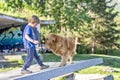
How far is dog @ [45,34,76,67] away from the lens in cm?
696

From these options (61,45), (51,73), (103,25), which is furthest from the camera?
(103,25)

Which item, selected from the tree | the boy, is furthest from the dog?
the tree

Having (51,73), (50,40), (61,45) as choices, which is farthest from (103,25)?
(51,73)

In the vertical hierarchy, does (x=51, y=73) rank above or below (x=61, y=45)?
below

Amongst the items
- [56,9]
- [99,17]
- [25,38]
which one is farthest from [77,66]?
[99,17]

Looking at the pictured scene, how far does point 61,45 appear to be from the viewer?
7238 mm

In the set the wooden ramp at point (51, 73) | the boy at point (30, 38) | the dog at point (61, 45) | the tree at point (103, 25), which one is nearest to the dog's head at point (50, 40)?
the dog at point (61, 45)

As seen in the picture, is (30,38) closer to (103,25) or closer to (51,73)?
(51,73)

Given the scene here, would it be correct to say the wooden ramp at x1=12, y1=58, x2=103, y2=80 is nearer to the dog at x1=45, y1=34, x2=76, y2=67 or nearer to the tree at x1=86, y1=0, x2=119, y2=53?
the dog at x1=45, y1=34, x2=76, y2=67

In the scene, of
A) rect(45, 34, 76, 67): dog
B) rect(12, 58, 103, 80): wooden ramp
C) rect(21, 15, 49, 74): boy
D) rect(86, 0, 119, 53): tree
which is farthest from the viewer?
rect(86, 0, 119, 53): tree

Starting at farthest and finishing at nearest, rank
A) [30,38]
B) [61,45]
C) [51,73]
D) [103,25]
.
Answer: [103,25], [61,45], [30,38], [51,73]

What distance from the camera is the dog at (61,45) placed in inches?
274

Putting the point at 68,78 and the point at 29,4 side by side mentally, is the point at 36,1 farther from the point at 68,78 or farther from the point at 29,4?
the point at 68,78

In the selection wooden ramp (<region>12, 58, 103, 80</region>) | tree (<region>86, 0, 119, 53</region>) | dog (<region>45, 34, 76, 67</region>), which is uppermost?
tree (<region>86, 0, 119, 53</region>)
